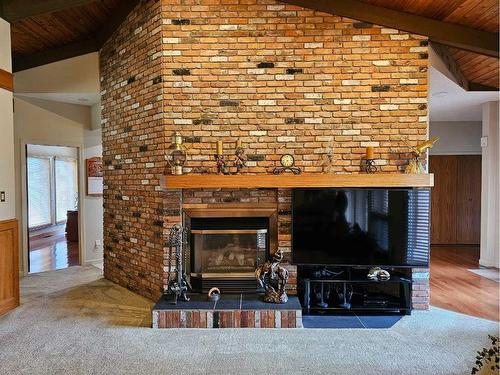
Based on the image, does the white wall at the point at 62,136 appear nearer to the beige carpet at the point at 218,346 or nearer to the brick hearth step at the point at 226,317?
the beige carpet at the point at 218,346

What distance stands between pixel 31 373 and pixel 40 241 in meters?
6.38

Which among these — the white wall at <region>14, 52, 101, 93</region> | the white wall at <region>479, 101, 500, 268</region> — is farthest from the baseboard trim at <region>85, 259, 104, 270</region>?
the white wall at <region>479, 101, 500, 268</region>

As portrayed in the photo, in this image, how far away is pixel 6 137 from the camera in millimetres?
3830

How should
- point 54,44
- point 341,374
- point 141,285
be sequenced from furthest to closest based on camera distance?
point 54,44 → point 141,285 → point 341,374

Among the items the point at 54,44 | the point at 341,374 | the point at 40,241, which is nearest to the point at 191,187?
the point at 341,374

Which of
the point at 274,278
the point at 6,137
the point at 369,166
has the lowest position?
the point at 274,278

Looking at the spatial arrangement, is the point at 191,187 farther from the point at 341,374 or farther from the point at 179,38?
the point at 341,374

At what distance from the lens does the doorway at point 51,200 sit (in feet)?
26.3

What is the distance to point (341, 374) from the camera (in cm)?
260

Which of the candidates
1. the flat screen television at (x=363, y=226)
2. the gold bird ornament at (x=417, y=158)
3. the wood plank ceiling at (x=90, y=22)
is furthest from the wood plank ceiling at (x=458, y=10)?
the flat screen television at (x=363, y=226)

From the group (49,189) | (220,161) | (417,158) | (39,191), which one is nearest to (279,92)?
(220,161)

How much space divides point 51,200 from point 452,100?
9.55m

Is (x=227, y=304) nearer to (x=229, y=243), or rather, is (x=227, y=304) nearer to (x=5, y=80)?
(x=229, y=243)

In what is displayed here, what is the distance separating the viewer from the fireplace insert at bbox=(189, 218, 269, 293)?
3920 millimetres
